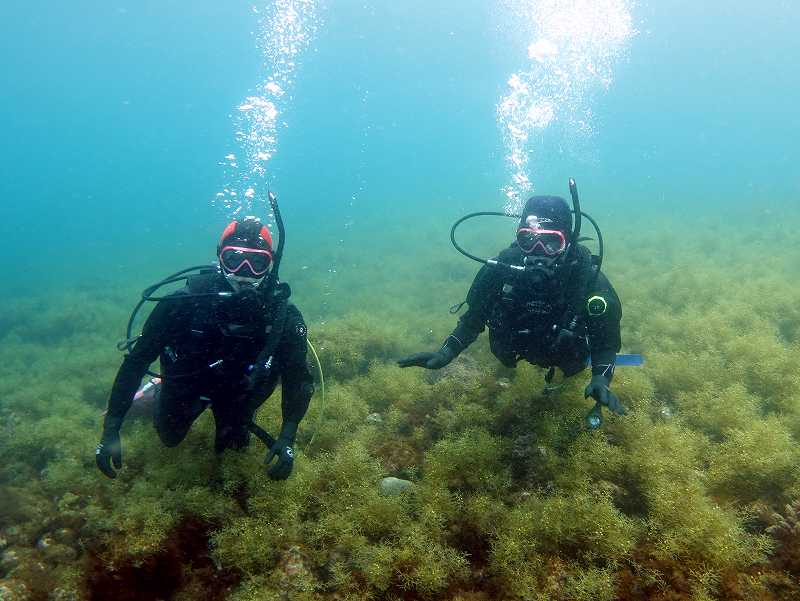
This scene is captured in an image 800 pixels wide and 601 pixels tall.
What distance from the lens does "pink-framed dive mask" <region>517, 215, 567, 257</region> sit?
4.74 metres

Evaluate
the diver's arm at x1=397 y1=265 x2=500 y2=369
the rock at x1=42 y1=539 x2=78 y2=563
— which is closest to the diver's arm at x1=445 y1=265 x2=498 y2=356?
the diver's arm at x1=397 y1=265 x2=500 y2=369

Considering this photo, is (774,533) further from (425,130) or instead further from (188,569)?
(425,130)

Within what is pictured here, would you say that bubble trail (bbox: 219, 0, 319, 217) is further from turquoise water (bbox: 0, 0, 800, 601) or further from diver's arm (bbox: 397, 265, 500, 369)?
diver's arm (bbox: 397, 265, 500, 369)

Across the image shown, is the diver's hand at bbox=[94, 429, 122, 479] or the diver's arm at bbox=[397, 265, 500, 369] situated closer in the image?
the diver's hand at bbox=[94, 429, 122, 479]

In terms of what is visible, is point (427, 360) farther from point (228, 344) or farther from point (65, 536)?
point (65, 536)

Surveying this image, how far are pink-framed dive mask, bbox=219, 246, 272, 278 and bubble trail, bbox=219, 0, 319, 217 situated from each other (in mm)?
39409

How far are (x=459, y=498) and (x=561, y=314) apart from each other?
2389mm

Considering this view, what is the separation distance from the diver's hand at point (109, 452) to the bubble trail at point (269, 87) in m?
39.8

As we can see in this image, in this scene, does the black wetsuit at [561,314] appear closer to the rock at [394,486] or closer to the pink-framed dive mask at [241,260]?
the rock at [394,486]

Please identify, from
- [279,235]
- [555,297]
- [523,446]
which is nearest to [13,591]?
[279,235]

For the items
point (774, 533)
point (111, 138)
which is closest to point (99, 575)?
point (774, 533)

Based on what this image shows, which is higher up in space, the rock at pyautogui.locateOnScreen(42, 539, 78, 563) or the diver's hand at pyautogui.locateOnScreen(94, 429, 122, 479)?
the diver's hand at pyautogui.locateOnScreen(94, 429, 122, 479)

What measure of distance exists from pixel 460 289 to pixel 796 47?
11715cm

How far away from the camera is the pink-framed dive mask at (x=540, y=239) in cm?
474
